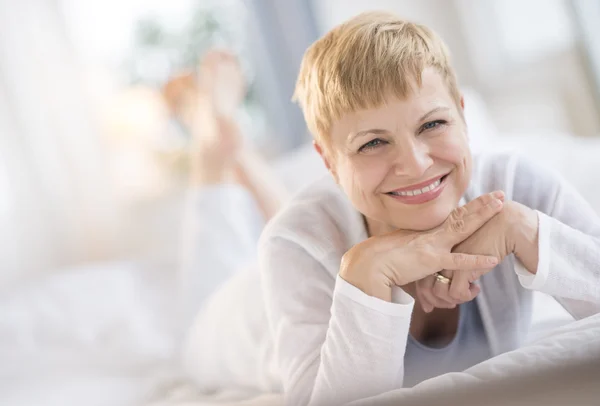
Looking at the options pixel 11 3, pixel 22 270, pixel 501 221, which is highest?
pixel 11 3

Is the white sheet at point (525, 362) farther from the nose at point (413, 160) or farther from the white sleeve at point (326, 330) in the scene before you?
the nose at point (413, 160)

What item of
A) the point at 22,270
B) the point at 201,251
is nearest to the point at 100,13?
the point at 22,270

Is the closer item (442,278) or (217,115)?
(442,278)

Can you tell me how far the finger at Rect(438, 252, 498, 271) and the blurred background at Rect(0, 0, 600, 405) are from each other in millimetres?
101

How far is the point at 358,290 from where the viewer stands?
1.37 feet

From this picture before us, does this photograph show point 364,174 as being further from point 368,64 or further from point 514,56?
point 514,56

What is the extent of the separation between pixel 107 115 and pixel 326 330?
1.59 m

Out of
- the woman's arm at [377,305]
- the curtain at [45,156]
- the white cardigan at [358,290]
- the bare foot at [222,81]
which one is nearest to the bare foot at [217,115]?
the bare foot at [222,81]

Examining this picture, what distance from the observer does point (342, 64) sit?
1.35 feet

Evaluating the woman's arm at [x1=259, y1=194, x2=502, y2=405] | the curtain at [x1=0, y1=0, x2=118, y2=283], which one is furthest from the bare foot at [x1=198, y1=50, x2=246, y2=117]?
the curtain at [x1=0, y1=0, x2=118, y2=283]

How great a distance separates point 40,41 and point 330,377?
4.96 feet

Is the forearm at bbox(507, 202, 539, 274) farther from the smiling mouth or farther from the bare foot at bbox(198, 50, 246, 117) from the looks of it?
the bare foot at bbox(198, 50, 246, 117)

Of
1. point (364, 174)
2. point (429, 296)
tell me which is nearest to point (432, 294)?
point (429, 296)

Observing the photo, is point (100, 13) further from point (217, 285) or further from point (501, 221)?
point (501, 221)
